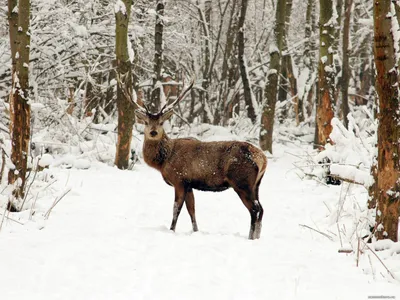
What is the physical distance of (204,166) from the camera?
737 centimetres

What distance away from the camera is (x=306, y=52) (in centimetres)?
2139

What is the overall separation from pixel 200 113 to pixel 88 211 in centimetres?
1347

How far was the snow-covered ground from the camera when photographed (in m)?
4.42

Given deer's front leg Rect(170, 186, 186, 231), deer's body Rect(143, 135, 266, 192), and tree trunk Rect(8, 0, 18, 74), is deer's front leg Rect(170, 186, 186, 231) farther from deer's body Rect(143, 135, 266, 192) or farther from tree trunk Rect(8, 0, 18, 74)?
tree trunk Rect(8, 0, 18, 74)

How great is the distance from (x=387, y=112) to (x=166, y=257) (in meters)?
2.60

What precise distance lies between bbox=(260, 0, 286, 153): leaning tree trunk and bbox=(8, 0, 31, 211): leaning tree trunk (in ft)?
30.8

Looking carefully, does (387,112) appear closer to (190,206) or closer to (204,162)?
(204,162)

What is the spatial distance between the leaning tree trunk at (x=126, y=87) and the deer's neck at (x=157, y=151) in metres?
4.41

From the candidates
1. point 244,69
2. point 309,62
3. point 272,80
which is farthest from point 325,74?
point 309,62

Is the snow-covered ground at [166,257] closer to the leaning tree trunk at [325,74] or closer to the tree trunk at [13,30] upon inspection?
the tree trunk at [13,30]

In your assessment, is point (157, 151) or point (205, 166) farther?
point (157, 151)

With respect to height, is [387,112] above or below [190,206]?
above

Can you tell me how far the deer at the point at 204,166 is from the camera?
23.1 ft

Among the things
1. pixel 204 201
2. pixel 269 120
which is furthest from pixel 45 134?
pixel 269 120
